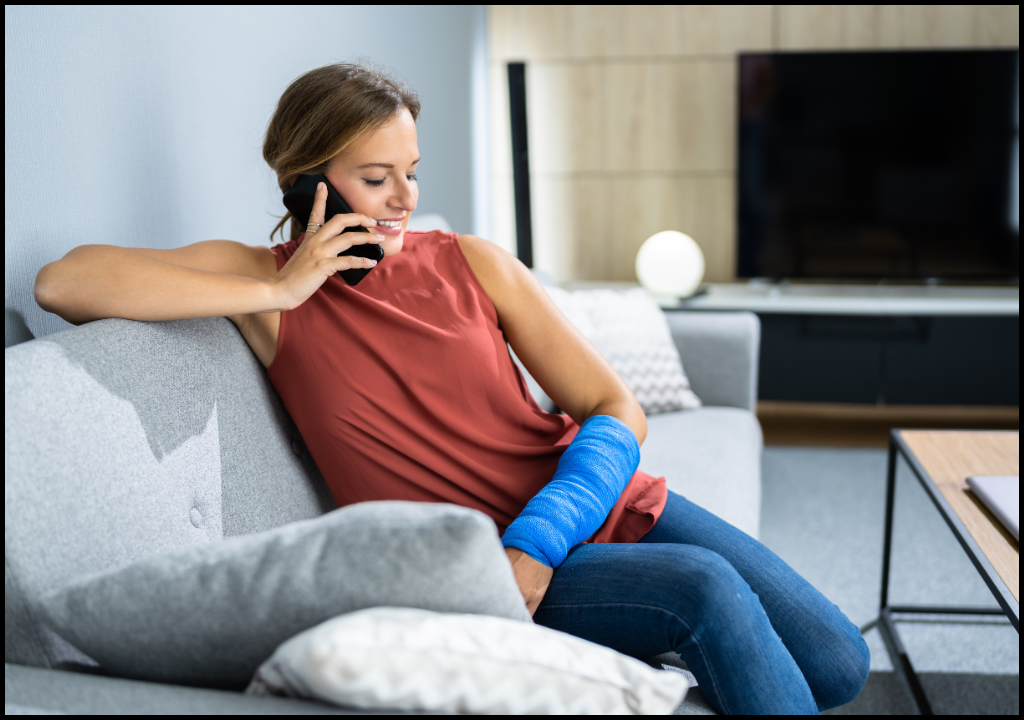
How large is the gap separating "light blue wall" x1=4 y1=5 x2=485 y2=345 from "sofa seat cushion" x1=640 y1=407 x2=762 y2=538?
3.38 ft

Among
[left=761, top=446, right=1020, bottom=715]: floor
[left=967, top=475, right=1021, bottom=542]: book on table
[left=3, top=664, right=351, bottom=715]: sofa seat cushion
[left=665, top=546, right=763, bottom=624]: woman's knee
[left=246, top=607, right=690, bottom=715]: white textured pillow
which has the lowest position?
[left=761, top=446, right=1020, bottom=715]: floor

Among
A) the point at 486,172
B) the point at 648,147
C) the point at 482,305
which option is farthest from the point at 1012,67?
the point at 482,305

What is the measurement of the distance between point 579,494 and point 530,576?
14 cm

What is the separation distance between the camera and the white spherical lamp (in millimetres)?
3383

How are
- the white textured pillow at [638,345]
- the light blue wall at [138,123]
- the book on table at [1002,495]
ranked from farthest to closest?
the white textured pillow at [638,345] → the book on table at [1002,495] → the light blue wall at [138,123]

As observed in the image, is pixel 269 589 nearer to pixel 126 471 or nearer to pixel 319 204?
pixel 126 471

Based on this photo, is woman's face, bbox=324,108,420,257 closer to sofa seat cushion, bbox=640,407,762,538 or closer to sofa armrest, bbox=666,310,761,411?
sofa seat cushion, bbox=640,407,762,538

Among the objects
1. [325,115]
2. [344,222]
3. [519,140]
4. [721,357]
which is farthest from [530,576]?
[519,140]

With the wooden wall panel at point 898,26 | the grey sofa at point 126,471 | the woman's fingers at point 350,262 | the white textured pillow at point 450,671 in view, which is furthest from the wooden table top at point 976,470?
the wooden wall panel at point 898,26

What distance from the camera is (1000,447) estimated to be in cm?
174

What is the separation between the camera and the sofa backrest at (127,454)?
30.6 inches

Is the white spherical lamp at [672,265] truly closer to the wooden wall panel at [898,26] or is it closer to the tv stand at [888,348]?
the tv stand at [888,348]

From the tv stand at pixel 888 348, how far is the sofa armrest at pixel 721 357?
1007mm

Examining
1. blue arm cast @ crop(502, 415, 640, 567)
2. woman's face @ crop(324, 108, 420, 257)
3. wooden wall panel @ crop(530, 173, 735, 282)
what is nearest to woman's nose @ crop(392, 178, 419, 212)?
woman's face @ crop(324, 108, 420, 257)
